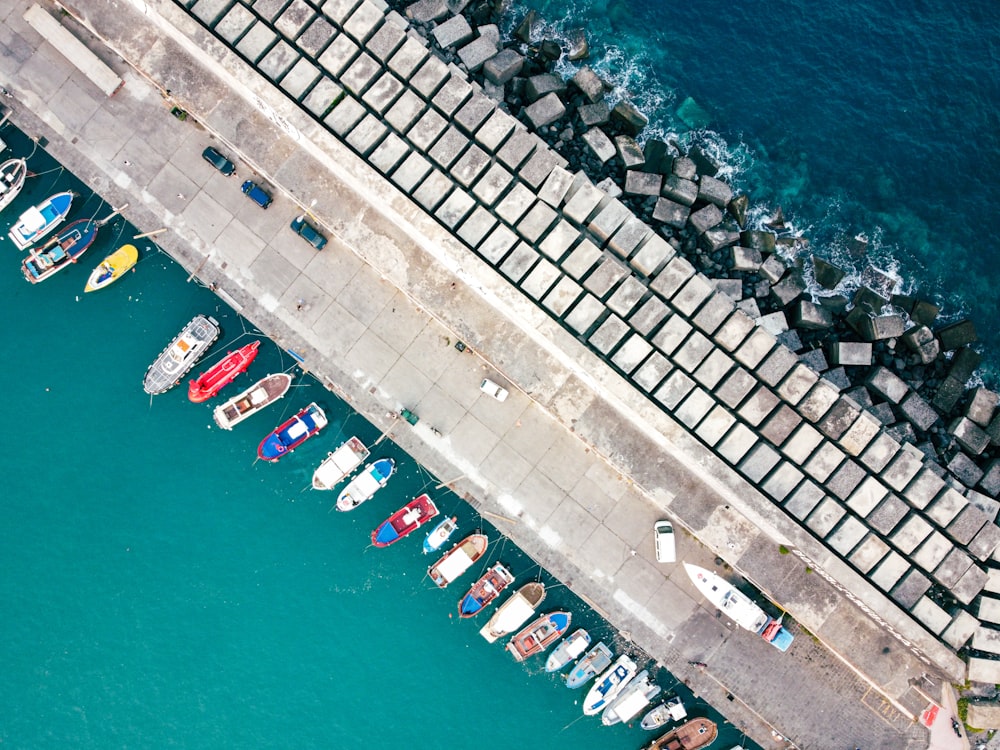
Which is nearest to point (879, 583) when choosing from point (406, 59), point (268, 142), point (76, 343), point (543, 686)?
point (543, 686)

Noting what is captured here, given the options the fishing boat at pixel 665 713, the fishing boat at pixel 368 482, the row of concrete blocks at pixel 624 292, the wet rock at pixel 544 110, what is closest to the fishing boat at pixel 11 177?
the row of concrete blocks at pixel 624 292

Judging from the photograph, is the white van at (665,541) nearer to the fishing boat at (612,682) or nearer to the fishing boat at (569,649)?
the fishing boat at (569,649)

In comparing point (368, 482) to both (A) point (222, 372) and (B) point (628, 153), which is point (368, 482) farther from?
(B) point (628, 153)

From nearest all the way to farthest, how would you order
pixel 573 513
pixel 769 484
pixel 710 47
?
pixel 769 484 < pixel 573 513 < pixel 710 47

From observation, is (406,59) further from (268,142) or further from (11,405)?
(11,405)

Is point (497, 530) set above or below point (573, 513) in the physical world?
below

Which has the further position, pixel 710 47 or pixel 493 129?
pixel 710 47

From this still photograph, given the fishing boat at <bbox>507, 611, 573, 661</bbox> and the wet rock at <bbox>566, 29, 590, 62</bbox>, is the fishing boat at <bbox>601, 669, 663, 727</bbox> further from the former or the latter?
the wet rock at <bbox>566, 29, 590, 62</bbox>

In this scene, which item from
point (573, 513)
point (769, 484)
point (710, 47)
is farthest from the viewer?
point (710, 47)

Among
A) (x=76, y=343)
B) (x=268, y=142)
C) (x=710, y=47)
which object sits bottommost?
(x=76, y=343)
